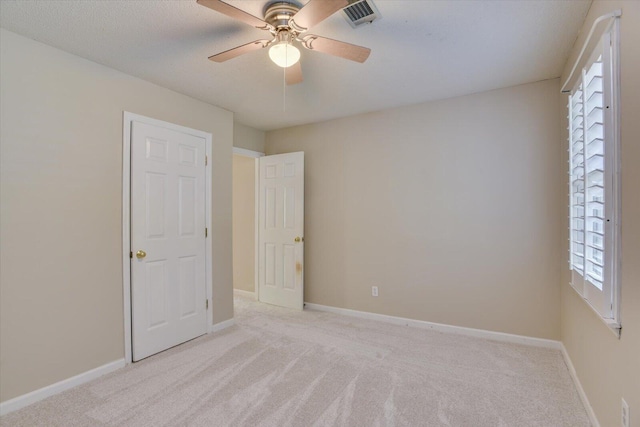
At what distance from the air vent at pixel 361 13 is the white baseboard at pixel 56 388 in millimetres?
3096

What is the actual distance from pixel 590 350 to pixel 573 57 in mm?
2025

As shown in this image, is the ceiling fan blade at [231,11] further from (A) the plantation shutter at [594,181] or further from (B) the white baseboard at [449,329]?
(B) the white baseboard at [449,329]

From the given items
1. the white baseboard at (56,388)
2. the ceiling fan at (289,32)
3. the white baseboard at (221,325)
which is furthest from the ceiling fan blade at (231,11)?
the white baseboard at (221,325)

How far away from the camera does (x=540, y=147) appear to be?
2.90 m

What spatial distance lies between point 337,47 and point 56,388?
9.80ft

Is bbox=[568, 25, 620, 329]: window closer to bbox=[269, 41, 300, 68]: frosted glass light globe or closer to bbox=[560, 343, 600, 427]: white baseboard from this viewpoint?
bbox=[560, 343, 600, 427]: white baseboard

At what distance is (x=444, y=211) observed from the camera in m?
3.36

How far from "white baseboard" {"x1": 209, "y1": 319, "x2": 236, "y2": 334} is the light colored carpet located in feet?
0.65

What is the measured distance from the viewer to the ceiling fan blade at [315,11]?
1.48 meters

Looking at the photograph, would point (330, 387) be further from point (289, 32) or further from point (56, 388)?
point (289, 32)

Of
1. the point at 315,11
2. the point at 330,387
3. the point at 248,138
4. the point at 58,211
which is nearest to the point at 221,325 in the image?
the point at 330,387

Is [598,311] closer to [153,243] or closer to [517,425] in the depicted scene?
[517,425]

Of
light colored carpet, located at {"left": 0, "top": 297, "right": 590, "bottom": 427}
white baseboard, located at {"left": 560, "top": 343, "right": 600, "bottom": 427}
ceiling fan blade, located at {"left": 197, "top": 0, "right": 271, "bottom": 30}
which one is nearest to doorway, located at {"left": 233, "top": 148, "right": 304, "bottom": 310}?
light colored carpet, located at {"left": 0, "top": 297, "right": 590, "bottom": 427}

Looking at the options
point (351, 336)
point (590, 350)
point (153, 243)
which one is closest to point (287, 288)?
point (351, 336)
